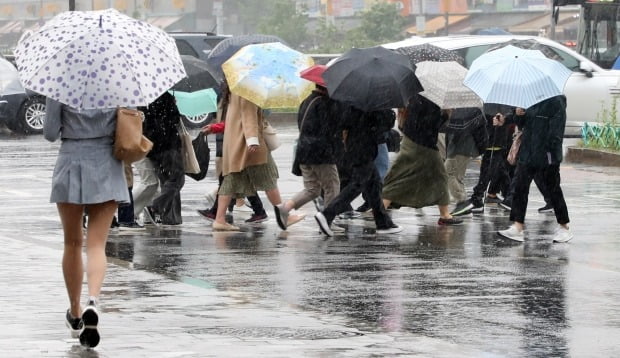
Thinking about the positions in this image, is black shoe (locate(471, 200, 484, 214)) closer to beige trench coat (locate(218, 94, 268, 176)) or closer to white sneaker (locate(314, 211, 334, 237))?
white sneaker (locate(314, 211, 334, 237))

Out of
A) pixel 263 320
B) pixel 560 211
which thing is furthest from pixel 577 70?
pixel 263 320

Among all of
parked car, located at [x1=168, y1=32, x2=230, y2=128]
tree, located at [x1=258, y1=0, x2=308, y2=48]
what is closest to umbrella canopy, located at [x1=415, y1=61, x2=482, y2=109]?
parked car, located at [x1=168, y1=32, x2=230, y2=128]

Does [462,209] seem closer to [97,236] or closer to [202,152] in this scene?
[202,152]

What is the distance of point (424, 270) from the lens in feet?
39.0

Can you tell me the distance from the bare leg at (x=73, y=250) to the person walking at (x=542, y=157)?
5962mm

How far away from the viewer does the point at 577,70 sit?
25.3 meters

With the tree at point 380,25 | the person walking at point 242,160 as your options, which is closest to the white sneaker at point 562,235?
the person walking at point 242,160

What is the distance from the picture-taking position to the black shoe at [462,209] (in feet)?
53.0

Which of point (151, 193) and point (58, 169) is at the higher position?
point (58, 169)

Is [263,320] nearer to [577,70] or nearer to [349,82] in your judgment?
[349,82]

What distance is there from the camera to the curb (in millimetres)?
22500

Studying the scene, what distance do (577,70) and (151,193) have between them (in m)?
11.9

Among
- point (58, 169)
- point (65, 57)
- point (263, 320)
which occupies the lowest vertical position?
point (263, 320)

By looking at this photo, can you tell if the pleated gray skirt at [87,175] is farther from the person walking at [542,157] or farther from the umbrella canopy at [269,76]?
the person walking at [542,157]
